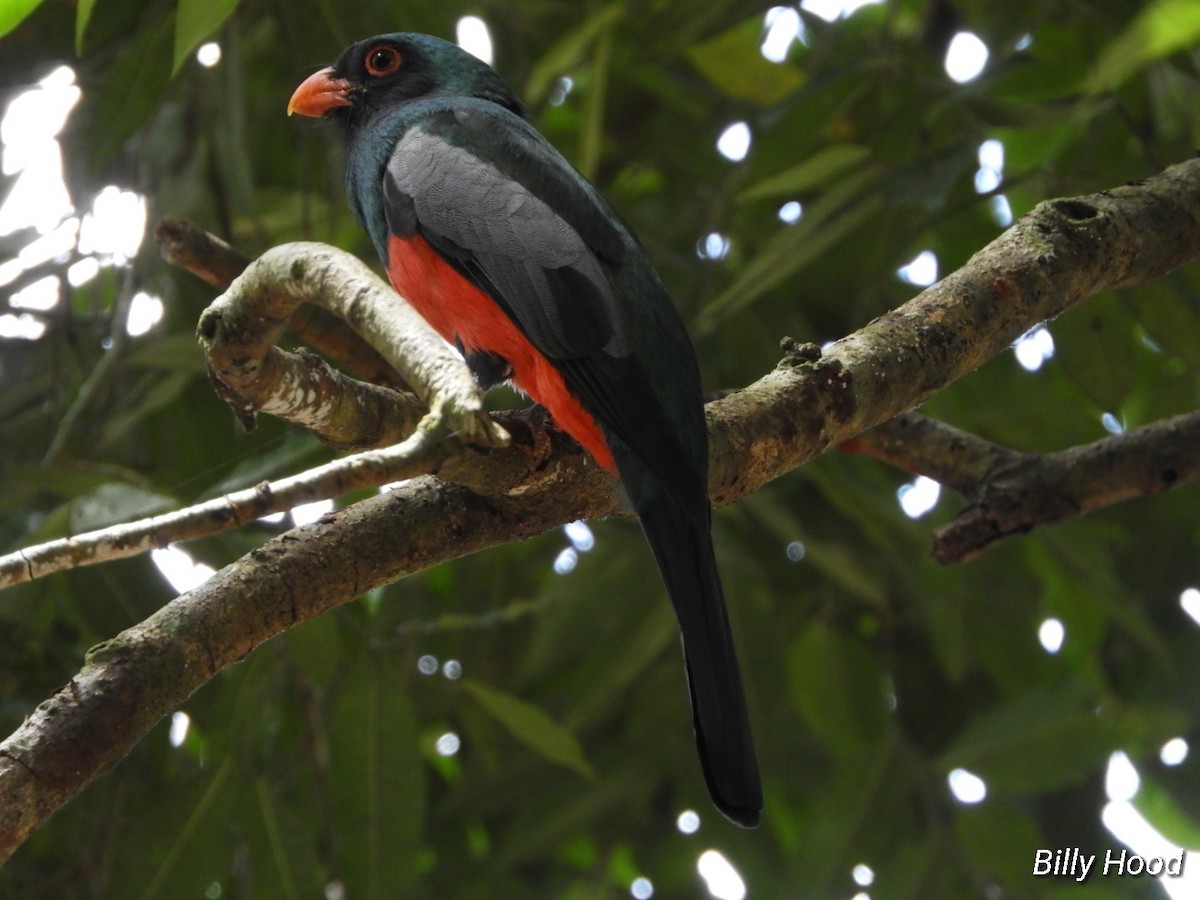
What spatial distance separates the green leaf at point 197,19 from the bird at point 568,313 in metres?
0.74

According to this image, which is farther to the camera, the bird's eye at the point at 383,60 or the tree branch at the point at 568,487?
the bird's eye at the point at 383,60

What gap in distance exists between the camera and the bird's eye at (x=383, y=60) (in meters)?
3.85

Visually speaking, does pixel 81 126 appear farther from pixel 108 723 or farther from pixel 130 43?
pixel 108 723

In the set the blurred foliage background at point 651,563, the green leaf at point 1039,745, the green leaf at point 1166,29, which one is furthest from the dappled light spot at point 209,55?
the green leaf at point 1039,745

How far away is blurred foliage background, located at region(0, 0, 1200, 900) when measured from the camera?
3.30 m

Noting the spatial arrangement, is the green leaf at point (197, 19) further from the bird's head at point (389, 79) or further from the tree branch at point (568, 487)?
the bird's head at point (389, 79)

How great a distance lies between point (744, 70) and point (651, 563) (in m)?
1.63

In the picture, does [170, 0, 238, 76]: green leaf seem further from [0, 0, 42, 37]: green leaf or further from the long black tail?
the long black tail

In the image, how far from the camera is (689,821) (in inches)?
169

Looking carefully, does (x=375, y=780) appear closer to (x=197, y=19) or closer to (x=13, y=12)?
(x=197, y=19)

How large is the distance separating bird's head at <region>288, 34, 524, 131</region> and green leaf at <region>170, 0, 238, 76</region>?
141 cm

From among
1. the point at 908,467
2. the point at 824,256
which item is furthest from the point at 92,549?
the point at 824,256

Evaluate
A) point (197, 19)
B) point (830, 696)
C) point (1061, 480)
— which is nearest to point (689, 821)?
point (830, 696)

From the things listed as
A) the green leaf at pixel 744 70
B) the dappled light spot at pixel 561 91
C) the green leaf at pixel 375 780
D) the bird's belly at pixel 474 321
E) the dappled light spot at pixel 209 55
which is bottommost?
the green leaf at pixel 375 780
